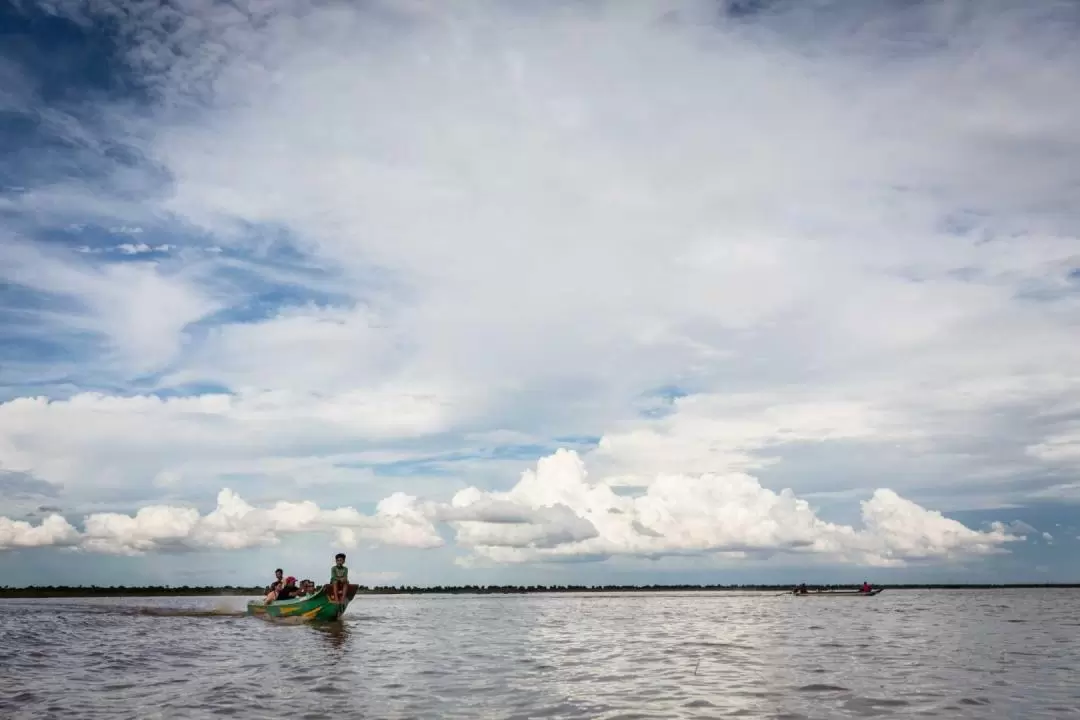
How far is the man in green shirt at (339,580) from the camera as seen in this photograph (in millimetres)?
44906

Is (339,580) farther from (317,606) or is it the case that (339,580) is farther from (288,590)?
(288,590)

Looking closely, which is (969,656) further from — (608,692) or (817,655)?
(608,692)

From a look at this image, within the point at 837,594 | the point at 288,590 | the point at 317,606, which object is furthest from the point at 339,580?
the point at 837,594

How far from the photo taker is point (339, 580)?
45.3m

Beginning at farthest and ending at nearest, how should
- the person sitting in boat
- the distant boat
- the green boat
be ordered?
1. the distant boat
2. the person sitting in boat
3. the green boat

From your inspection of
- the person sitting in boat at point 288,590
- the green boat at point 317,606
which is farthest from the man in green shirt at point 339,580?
the person sitting in boat at point 288,590

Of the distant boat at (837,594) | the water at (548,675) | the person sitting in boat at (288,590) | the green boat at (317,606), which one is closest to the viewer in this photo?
the water at (548,675)

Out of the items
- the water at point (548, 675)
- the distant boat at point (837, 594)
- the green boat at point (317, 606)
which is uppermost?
the green boat at point (317, 606)

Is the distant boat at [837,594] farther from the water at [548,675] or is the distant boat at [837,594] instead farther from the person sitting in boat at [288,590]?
the person sitting in boat at [288,590]

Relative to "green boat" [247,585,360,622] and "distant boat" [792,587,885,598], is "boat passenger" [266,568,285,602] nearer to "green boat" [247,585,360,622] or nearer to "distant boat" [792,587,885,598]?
"green boat" [247,585,360,622]

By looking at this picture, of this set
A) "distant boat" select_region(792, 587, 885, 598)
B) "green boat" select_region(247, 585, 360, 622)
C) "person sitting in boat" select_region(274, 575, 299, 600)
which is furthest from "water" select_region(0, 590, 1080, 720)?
"distant boat" select_region(792, 587, 885, 598)

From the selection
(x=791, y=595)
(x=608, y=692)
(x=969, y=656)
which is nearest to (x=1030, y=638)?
(x=969, y=656)

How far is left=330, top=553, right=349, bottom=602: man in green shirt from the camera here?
44906 mm

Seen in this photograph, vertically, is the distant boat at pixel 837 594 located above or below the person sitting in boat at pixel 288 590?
below
